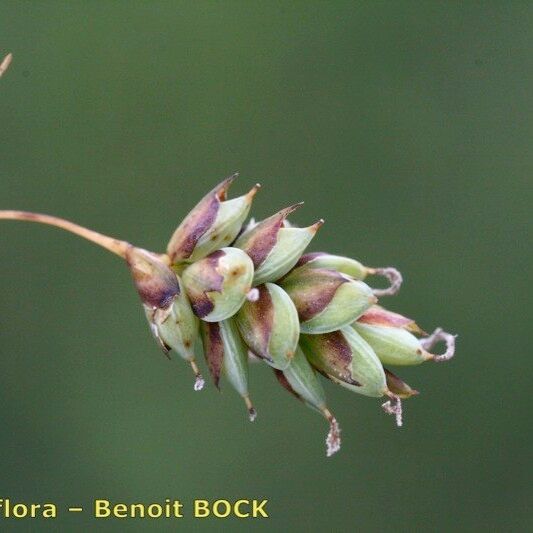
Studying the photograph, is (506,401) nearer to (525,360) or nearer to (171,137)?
(525,360)

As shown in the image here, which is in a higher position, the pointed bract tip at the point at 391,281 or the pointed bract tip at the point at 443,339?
the pointed bract tip at the point at 391,281

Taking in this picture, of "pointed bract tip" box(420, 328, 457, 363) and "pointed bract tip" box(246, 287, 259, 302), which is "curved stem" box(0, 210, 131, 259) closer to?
"pointed bract tip" box(246, 287, 259, 302)

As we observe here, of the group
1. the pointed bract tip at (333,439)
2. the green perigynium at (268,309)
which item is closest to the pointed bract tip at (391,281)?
the green perigynium at (268,309)

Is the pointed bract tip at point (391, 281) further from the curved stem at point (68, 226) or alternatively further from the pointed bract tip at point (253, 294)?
the curved stem at point (68, 226)

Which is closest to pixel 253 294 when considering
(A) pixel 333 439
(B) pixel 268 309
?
(B) pixel 268 309

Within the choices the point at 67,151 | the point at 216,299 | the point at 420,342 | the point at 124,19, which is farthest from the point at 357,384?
the point at 124,19

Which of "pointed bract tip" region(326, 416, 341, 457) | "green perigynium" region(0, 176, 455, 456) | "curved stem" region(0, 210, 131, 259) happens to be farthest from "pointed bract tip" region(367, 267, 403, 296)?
"curved stem" region(0, 210, 131, 259)

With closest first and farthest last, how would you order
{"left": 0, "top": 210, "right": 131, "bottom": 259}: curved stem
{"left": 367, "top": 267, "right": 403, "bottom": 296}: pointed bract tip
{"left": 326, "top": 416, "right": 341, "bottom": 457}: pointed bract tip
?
{"left": 0, "top": 210, "right": 131, "bottom": 259}: curved stem
{"left": 326, "top": 416, "right": 341, "bottom": 457}: pointed bract tip
{"left": 367, "top": 267, "right": 403, "bottom": 296}: pointed bract tip

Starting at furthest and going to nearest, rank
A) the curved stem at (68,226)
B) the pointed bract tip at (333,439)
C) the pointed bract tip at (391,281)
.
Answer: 1. the pointed bract tip at (391,281)
2. the pointed bract tip at (333,439)
3. the curved stem at (68,226)
